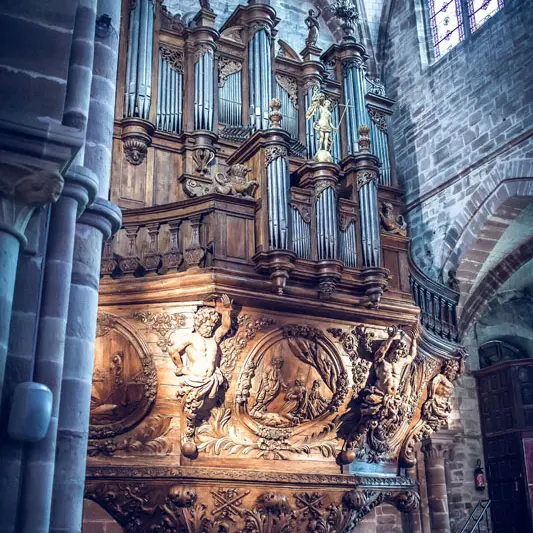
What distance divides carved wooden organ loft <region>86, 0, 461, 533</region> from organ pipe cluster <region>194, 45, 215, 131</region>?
1043 millimetres

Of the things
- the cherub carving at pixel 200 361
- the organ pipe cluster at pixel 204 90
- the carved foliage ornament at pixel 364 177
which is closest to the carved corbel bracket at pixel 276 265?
the cherub carving at pixel 200 361

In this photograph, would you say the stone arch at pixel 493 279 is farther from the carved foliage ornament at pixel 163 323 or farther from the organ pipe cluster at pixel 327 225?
the carved foliage ornament at pixel 163 323

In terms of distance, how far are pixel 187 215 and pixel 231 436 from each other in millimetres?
2719

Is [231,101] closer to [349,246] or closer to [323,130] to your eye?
[323,130]

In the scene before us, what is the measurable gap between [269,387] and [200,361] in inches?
39.6

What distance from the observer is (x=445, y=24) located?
16469 mm

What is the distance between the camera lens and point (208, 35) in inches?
520

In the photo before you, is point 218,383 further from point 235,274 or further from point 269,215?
point 269,215

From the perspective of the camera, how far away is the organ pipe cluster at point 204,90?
1252 centimetres

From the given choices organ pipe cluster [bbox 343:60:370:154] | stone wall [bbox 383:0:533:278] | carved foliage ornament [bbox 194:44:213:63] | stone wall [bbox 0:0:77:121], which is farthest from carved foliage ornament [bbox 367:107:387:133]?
stone wall [bbox 0:0:77:121]

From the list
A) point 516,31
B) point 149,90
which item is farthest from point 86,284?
point 516,31

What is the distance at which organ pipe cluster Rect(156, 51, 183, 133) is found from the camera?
1244 cm

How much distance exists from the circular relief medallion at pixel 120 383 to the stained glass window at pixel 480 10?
10.1 m

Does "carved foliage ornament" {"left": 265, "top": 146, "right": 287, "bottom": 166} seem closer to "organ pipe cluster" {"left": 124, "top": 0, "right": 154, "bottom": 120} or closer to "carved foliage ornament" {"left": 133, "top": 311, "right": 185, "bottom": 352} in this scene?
"carved foliage ornament" {"left": 133, "top": 311, "right": 185, "bottom": 352}
